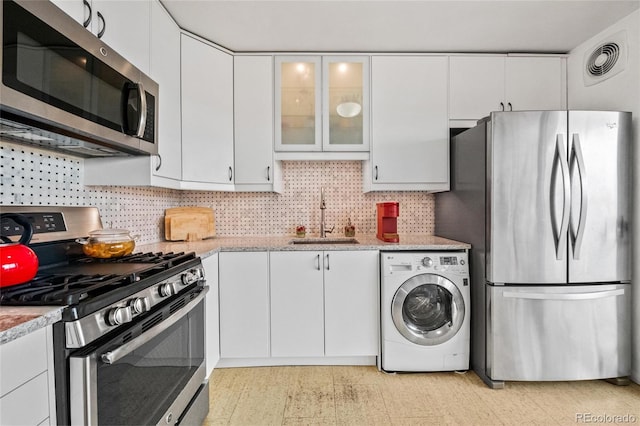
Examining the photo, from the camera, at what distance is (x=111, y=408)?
3.76 ft

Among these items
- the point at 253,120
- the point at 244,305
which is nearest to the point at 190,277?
the point at 244,305

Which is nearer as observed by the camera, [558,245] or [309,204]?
[558,245]

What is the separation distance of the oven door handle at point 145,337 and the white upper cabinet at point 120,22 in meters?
1.24

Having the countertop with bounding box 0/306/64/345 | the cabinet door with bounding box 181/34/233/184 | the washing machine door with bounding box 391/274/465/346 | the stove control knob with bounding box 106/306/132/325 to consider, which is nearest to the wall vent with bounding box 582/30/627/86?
the washing machine door with bounding box 391/274/465/346

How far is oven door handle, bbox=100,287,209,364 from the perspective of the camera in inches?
42.6

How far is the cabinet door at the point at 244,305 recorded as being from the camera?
260cm

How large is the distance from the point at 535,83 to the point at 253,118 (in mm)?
2324

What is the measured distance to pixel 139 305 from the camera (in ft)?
4.17

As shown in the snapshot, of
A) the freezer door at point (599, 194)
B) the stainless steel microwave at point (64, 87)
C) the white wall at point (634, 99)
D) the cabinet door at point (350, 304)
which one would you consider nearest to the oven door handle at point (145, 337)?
the stainless steel microwave at point (64, 87)

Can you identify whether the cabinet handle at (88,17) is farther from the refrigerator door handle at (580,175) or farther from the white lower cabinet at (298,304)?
the refrigerator door handle at (580,175)

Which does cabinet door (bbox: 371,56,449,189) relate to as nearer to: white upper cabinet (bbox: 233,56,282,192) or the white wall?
white upper cabinet (bbox: 233,56,282,192)

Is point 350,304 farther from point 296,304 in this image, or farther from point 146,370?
point 146,370

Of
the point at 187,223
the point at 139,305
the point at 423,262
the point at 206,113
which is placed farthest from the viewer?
the point at 187,223

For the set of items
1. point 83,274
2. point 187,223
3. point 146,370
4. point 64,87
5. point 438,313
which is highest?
point 64,87
